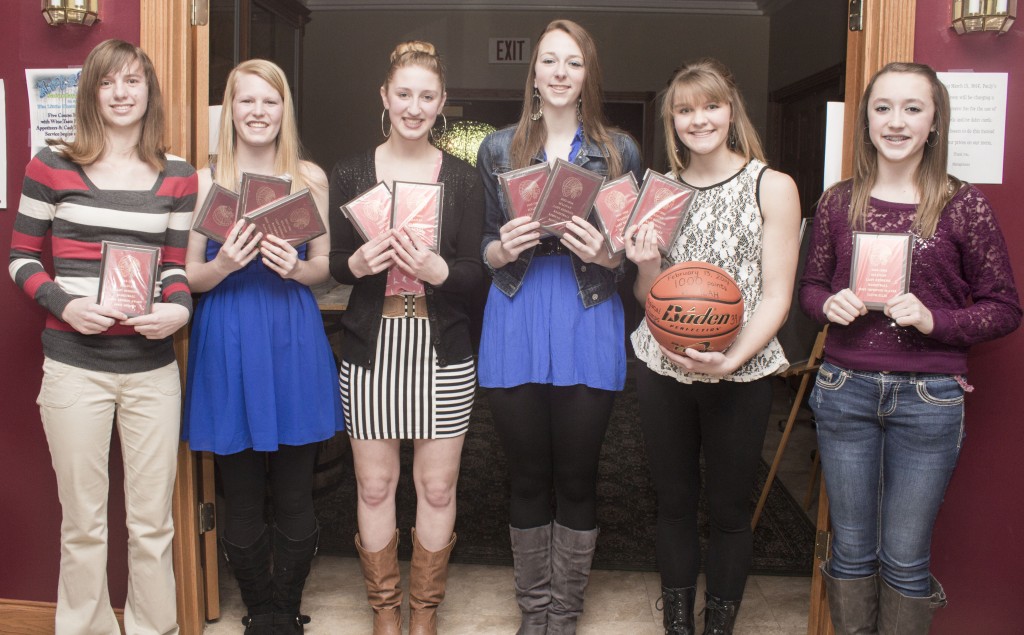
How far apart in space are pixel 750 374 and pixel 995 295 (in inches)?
22.6

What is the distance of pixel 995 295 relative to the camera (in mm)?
1957

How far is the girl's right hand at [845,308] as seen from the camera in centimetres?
196

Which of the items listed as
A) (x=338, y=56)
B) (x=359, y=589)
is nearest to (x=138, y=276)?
(x=359, y=589)

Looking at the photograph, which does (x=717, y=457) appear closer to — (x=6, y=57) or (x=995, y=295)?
(x=995, y=295)

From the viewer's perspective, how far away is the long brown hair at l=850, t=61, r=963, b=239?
1971 mm

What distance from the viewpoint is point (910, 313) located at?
1.90m

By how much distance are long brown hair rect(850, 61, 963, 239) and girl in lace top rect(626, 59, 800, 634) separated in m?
0.16

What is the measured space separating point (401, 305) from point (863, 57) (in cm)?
144

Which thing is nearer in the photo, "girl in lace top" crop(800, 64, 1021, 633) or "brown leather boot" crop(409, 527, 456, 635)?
"girl in lace top" crop(800, 64, 1021, 633)

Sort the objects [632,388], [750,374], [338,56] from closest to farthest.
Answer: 1. [750,374]
2. [632,388]
3. [338,56]

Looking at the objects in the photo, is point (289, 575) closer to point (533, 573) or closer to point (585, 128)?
point (533, 573)

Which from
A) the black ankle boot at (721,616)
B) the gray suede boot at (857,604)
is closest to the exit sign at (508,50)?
the black ankle boot at (721,616)

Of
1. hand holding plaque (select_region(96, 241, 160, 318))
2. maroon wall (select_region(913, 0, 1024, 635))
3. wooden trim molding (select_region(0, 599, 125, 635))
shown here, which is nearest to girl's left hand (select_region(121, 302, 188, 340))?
hand holding plaque (select_region(96, 241, 160, 318))

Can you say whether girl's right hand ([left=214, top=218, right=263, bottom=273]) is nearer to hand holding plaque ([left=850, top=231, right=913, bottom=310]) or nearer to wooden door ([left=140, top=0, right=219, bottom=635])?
wooden door ([left=140, top=0, right=219, bottom=635])
